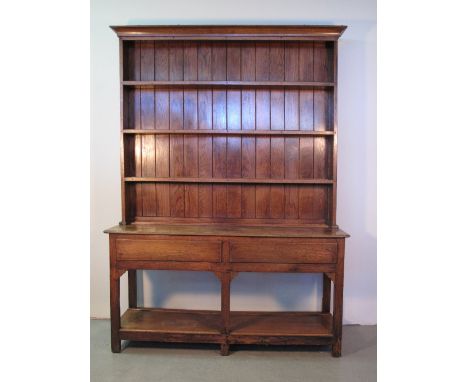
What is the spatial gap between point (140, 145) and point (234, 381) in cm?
200

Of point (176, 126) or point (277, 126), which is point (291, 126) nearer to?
point (277, 126)

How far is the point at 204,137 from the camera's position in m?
2.95

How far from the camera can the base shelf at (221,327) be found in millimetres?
2521

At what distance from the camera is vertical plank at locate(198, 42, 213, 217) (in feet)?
9.50

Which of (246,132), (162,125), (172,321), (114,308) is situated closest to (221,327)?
(172,321)

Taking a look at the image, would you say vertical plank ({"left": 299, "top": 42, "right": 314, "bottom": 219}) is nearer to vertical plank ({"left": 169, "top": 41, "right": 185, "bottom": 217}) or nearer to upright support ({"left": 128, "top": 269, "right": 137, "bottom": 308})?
vertical plank ({"left": 169, "top": 41, "right": 185, "bottom": 217})

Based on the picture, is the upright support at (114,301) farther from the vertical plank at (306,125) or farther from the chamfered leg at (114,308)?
the vertical plank at (306,125)

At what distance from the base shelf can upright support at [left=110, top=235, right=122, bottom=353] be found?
6 centimetres

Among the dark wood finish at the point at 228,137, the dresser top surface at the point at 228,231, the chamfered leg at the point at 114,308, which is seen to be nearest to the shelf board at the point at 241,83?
the dark wood finish at the point at 228,137

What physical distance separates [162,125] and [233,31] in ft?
3.20

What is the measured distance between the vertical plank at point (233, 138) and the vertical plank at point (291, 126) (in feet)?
1.34

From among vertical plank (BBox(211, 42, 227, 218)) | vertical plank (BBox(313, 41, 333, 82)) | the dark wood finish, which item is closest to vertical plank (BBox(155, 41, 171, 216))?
the dark wood finish
